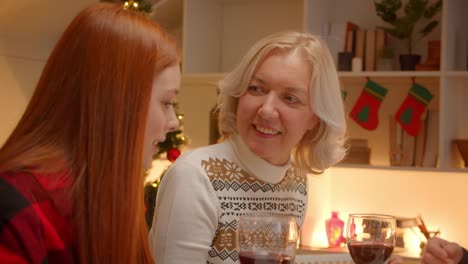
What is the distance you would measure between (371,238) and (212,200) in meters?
0.48

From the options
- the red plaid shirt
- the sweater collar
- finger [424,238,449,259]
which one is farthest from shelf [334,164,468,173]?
the red plaid shirt

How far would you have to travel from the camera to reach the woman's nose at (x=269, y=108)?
5.88ft

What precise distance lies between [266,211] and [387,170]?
219cm

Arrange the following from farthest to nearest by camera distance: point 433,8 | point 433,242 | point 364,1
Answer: point 364,1 → point 433,8 → point 433,242

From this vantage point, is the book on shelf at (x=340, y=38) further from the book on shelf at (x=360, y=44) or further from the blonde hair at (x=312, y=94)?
the blonde hair at (x=312, y=94)

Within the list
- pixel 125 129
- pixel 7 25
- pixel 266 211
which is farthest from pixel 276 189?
pixel 7 25

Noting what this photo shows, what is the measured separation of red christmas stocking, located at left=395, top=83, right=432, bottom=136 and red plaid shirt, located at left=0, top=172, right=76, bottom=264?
2.92 m

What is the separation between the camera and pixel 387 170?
154 inches

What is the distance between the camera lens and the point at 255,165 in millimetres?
1844

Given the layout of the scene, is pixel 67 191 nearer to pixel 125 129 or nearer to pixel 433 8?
pixel 125 129

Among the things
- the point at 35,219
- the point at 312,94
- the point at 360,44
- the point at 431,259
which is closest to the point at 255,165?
the point at 312,94

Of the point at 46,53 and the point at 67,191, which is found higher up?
the point at 46,53

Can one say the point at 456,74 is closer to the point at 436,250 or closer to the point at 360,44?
the point at 360,44

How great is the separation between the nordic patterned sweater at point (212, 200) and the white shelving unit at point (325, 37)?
158 centimetres
